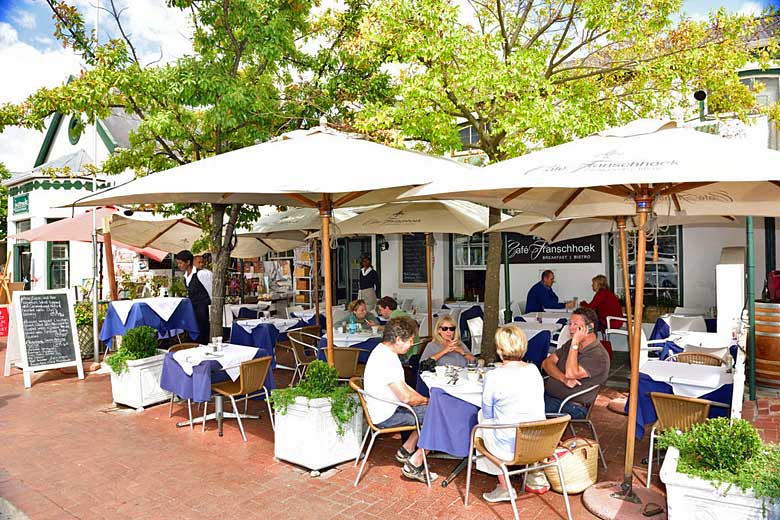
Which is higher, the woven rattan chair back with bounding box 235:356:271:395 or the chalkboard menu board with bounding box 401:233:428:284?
the chalkboard menu board with bounding box 401:233:428:284

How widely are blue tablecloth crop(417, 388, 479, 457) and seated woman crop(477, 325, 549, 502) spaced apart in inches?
5.1

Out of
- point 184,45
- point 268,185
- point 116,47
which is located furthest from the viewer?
point 184,45

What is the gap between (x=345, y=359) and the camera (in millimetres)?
6508

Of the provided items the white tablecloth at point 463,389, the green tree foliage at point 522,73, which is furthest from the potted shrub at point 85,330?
the white tablecloth at point 463,389

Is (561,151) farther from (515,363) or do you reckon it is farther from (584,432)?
(584,432)

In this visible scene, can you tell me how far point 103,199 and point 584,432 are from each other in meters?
5.19

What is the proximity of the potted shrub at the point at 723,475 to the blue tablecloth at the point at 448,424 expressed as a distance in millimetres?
1366

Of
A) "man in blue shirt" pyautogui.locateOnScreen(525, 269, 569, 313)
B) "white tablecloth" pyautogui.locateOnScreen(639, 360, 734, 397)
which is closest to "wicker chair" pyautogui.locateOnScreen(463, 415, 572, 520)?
"white tablecloth" pyautogui.locateOnScreen(639, 360, 734, 397)

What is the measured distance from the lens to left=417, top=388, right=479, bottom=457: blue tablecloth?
14.0 feet

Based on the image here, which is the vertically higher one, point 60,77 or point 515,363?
point 60,77

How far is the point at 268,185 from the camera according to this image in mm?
4316

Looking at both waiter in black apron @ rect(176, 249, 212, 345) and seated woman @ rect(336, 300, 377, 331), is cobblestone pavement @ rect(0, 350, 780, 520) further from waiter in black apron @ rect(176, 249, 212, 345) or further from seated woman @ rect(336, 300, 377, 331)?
waiter in black apron @ rect(176, 249, 212, 345)

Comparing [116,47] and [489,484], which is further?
[116,47]

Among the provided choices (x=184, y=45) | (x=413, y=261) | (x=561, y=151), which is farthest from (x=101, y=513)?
(x=413, y=261)
